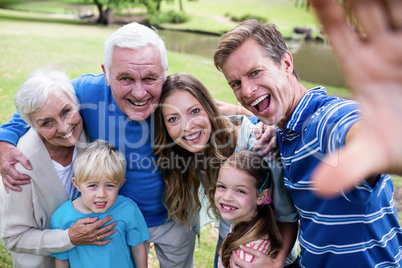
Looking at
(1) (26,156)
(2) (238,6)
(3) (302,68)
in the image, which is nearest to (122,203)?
(1) (26,156)

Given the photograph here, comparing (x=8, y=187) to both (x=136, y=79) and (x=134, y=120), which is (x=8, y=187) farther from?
(x=136, y=79)

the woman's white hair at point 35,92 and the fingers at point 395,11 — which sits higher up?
the fingers at point 395,11

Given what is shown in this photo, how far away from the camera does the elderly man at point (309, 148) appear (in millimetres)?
1771

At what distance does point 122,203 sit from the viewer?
107 inches

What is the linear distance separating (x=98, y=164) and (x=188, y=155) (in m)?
0.79

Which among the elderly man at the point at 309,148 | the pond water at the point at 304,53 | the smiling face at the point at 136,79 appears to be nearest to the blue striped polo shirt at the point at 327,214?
the elderly man at the point at 309,148

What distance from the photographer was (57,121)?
2.48 meters

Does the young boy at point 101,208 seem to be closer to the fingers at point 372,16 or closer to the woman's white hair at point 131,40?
the woman's white hair at point 131,40

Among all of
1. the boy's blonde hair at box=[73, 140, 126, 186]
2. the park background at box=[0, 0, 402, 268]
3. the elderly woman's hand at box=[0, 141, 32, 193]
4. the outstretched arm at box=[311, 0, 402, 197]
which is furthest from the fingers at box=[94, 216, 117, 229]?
the outstretched arm at box=[311, 0, 402, 197]

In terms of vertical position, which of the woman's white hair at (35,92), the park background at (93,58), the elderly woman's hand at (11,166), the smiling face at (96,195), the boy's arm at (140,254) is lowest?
the park background at (93,58)

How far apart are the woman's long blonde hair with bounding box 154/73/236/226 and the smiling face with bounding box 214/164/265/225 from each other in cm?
30

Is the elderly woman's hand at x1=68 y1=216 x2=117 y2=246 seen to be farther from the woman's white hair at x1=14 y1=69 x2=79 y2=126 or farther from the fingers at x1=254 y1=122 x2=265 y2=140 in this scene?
the fingers at x1=254 y1=122 x2=265 y2=140

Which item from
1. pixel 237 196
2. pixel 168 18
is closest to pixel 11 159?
pixel 237 196

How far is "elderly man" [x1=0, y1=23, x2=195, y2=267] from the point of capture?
254 centimetres
